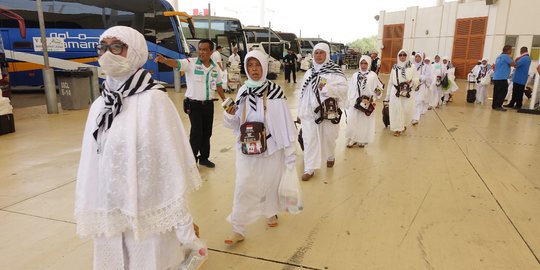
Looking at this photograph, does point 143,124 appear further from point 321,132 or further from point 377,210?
point 321,132

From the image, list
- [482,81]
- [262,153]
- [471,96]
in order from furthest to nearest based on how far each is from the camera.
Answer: [471,96], [482,81], [262,153]

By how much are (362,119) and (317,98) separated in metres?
1.85

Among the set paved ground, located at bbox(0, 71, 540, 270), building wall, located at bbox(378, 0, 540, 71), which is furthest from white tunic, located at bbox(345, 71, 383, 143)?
building wall, located at bbox(378, 0, 540, 71)

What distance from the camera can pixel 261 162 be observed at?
2.98 m

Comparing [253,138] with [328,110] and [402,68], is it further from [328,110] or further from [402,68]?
[402,68]

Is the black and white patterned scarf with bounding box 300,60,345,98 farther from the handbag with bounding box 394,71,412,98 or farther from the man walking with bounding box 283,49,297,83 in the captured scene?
the man walking with bounding box 283,49,297,83

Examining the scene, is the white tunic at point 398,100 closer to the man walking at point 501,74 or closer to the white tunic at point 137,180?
the man walking at point 501,74

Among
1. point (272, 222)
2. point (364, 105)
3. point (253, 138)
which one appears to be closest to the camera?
point (253, 138)

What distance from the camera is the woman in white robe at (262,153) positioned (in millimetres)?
2918

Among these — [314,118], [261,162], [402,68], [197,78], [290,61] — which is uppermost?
[290,61]

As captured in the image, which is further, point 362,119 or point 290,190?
point 362,119

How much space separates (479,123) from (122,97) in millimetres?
8949

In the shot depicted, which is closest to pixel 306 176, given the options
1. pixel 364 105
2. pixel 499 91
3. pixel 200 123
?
pixel 200 123

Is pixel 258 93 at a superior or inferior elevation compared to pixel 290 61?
inferior
